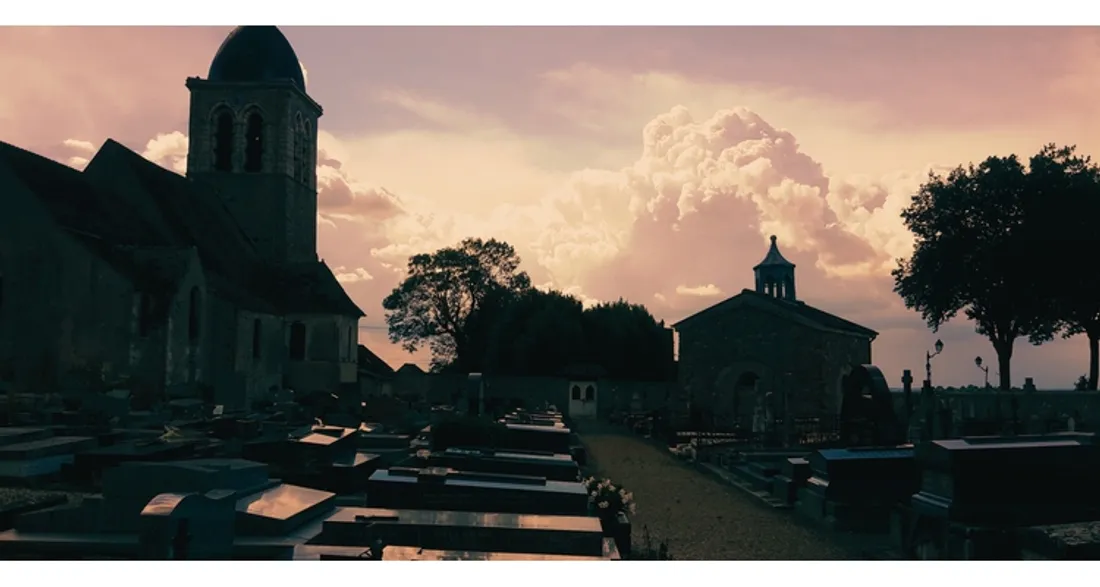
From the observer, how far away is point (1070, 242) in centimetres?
2950

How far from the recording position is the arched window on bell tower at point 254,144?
41.1 meters

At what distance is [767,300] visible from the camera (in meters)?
31.4

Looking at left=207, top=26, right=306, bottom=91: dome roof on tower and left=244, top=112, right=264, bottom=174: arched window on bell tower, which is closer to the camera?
left=207, top=26, right=306, bottom=91: dome roof on tower

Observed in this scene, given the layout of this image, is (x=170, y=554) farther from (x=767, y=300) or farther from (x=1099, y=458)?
(x=767, y=300)

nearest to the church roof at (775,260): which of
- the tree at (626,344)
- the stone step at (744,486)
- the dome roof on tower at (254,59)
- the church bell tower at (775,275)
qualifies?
the church bell tower at (775,275)

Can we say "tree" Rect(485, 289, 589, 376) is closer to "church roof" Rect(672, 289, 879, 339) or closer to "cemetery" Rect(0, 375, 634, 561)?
"church roof" Rect(672, 289, 879, 339)

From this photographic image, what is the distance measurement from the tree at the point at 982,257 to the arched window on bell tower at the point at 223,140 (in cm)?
2895

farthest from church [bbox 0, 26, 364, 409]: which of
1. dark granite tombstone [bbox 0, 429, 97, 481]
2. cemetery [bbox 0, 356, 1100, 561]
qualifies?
dark granite tombstone [bbox 0, 429, 97, 481]

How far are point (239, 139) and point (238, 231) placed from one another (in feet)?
14.7

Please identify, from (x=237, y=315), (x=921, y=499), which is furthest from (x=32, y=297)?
(x=921, y=499)

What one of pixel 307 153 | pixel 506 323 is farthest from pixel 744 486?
pixel 307 153

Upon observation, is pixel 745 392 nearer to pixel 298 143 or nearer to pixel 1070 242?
pixel 1070 242

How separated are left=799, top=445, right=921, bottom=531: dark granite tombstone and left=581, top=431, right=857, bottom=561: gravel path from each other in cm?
45

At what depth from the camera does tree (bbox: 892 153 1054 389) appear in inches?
1228
